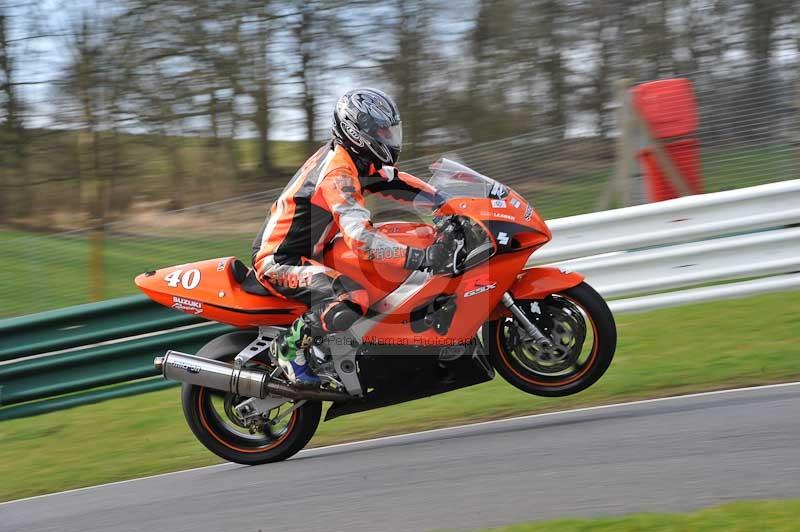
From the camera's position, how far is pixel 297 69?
12727 mm

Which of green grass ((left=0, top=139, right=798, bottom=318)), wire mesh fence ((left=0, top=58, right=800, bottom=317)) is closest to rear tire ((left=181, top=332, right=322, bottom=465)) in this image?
wire mesh fence ((left=0, top=58, right=800, bottom=317))

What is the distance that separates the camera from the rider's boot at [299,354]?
5.37 meters

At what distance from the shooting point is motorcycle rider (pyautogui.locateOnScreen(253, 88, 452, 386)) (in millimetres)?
5098

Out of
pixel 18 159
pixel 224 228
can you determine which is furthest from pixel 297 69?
pixel 224 228

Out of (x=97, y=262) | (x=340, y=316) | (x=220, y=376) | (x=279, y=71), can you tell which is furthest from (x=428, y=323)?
(x=279, y=71)

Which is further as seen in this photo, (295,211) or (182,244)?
(182,244)

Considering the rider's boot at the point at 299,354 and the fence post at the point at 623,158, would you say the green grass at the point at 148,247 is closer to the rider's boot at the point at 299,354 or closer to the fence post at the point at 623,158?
the fence post at the point at 623,158

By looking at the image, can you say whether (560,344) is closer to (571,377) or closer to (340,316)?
(571,377)

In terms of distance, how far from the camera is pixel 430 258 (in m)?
5.12

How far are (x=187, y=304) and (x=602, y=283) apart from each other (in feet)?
11.7

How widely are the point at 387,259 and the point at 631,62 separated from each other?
8168 millimetres

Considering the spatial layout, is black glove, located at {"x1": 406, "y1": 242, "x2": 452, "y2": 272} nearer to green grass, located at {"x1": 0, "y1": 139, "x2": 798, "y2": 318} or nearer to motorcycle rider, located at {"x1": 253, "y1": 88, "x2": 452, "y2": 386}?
motorcycle rider, located at {"x1": 253, "y1": 88, "x2": 452, "y2": 386}

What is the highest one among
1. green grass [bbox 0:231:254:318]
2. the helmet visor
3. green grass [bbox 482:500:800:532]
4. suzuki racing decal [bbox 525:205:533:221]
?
the helmet visor

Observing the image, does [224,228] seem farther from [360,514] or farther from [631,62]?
[631,62]
